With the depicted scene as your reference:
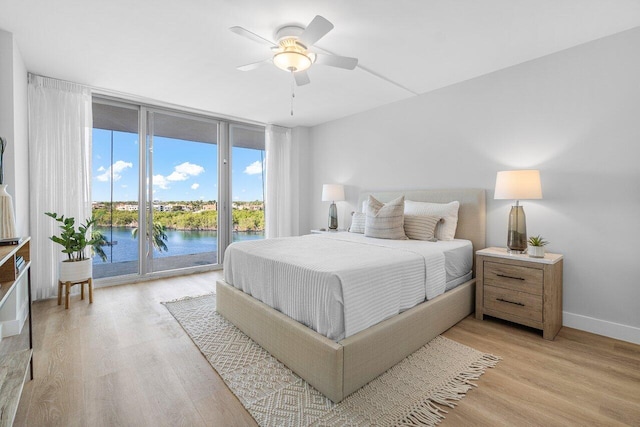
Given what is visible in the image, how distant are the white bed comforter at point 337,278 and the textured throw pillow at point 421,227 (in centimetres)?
33

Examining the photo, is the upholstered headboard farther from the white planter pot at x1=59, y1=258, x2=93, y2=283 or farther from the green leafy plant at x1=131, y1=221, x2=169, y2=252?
the white planter pot at x1=59, y1=258, x2=93, y2=283

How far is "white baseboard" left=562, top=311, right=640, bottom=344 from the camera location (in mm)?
2389

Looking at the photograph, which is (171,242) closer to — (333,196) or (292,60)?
(333,196)

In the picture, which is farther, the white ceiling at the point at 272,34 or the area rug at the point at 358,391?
the white ceiling at the point at 272,34

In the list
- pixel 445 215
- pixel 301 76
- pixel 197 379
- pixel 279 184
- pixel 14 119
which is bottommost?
pixel 197 379

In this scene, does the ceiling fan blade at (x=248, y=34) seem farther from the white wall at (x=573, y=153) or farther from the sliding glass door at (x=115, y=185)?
the sliding glass door at (x=115, y=185)

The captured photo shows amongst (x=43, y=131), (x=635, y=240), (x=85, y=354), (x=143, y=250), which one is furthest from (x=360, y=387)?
(x=43, y=131)

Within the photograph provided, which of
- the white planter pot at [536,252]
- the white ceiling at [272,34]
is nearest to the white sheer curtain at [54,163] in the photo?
the white ceiling at [272,34]

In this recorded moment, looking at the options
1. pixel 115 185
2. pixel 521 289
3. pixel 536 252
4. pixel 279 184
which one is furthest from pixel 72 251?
pixel 536 252

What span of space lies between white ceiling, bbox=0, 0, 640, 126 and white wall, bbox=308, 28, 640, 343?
0.20 m

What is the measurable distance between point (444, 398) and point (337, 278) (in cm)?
90

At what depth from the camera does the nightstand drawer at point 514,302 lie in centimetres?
248

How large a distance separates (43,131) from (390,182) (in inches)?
164

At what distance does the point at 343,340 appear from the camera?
1.71m
